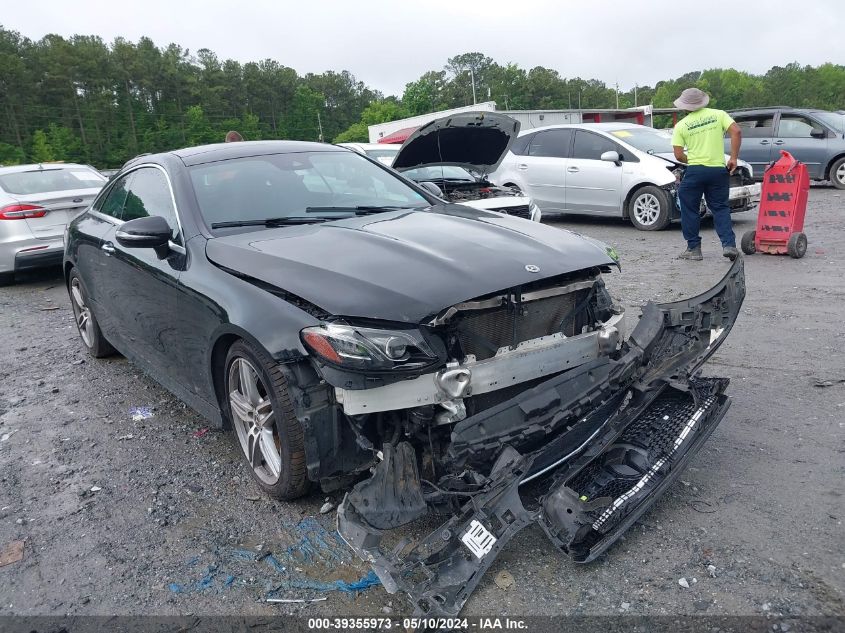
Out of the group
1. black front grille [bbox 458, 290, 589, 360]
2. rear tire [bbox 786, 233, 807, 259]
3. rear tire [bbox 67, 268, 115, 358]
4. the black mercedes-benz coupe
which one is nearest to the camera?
the black mercedes-benz coupe

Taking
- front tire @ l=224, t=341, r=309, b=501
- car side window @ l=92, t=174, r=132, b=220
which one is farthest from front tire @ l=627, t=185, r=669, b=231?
front tire @ l=224, t=341, r=309, b=501

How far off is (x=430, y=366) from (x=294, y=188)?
1845 mm

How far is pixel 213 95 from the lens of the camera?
277 ft

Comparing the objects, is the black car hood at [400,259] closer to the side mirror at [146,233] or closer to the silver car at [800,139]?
the side mirror at [146,233]

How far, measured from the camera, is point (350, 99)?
114 meters

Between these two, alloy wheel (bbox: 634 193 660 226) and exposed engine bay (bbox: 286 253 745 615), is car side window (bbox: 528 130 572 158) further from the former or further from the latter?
exposed engine bay (bbox: 286 253 745 615)

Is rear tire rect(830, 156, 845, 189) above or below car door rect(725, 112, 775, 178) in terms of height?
below

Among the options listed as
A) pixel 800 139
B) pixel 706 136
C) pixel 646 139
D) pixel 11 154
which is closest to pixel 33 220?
pixel 706 136

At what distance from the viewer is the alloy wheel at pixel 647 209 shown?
33.9ft

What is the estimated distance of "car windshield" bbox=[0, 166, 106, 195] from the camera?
8961mm

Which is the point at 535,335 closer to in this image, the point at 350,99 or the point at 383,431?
the point at 383,431

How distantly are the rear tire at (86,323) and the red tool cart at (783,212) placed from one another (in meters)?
7.15

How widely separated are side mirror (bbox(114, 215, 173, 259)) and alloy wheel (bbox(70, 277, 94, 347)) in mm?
2178

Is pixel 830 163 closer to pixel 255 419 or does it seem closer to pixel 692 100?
pixel 692 100
